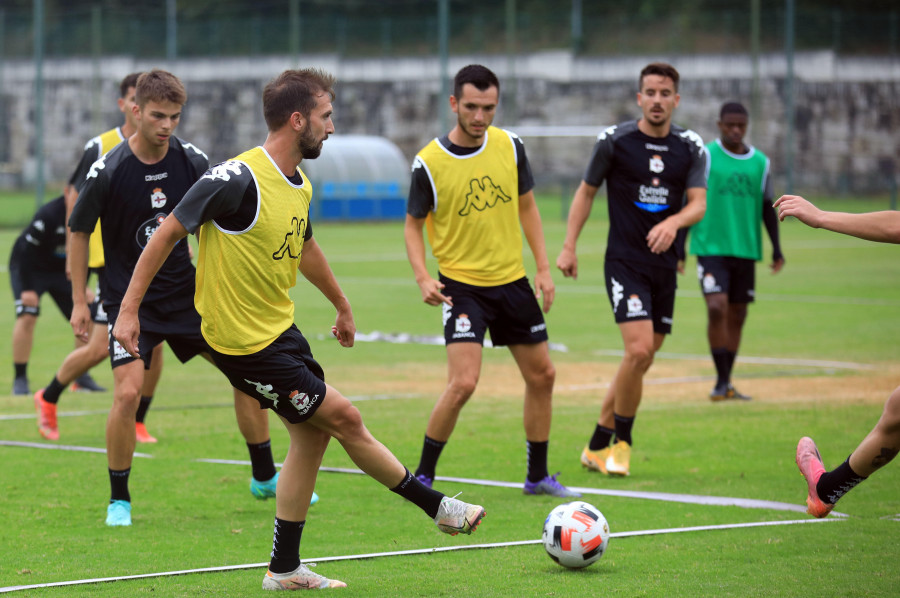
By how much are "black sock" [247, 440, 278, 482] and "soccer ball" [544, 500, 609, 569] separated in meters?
2.13

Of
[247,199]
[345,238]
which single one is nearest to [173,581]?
[247,199]

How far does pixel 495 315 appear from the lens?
7.76 metres

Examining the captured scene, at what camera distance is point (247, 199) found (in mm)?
5422

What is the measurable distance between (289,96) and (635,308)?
3.55 meters

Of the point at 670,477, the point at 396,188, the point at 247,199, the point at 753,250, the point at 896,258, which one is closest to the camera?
the point at 247,199

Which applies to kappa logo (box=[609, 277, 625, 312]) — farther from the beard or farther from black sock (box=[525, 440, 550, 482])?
the beard

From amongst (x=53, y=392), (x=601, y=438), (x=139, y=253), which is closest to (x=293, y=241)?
(x=139, y=253)

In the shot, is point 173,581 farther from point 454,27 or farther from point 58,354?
point 454,27

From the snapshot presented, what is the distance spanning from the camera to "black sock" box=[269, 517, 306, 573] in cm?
558

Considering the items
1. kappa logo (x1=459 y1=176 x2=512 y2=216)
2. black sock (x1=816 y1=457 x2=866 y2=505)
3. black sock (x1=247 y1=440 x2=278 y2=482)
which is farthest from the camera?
kappa logo (x1=459 y1=176 x2=512 y2=216)

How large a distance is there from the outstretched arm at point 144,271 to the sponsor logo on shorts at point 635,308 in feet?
12.1

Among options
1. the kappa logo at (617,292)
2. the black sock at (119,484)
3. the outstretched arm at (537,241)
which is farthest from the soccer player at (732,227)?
the black sock at (119,484)

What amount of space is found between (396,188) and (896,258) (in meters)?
19.1

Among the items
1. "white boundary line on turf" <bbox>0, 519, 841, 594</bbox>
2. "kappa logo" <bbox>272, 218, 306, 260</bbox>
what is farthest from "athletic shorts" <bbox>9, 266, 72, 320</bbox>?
"kappa logo" <bbox>272, 218, 306, 260</bbox>
